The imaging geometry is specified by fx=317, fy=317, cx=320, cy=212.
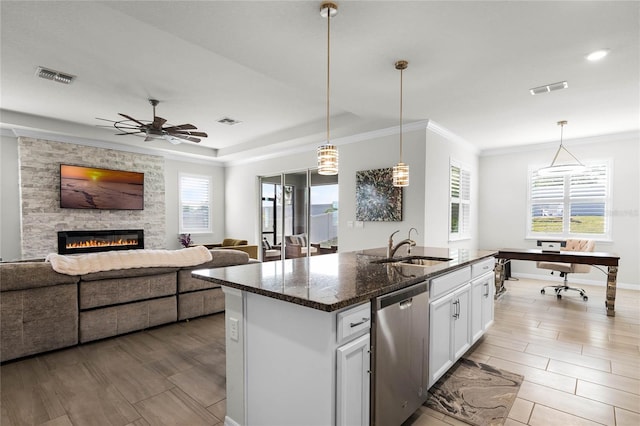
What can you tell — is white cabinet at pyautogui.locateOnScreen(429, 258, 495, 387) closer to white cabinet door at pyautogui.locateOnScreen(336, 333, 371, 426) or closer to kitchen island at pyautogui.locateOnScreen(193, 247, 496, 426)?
kitchen island at pyautogui.locateOnScreen(193, 247, 496, 426)

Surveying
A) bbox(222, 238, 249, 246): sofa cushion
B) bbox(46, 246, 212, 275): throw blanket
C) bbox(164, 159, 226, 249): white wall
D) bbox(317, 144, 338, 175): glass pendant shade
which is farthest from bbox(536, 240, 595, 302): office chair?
bbox(164, 159, 226, 249): white wall

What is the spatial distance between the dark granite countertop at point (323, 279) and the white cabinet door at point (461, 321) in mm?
276

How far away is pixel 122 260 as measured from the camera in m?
3.34

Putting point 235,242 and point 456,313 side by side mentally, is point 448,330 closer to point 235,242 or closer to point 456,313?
point 456,313

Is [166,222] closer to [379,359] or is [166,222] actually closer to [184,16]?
[184,16]

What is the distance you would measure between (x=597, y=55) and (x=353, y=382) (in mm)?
3501

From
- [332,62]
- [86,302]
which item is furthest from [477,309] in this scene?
[86,302]

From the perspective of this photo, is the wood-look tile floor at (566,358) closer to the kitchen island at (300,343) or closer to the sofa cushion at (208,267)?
the kitchen island at (300,343)

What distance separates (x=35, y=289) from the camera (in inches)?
113

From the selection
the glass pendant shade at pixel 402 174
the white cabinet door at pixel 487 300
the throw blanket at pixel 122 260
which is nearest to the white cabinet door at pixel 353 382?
the glass pendant shade at pixel 402 174

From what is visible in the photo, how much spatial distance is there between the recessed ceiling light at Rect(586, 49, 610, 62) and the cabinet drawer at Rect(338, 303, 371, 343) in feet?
10.3

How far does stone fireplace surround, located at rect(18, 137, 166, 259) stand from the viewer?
18.2 feet

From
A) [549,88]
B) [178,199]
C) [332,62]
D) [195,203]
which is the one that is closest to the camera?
[332,62]

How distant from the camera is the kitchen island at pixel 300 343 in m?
1.47
